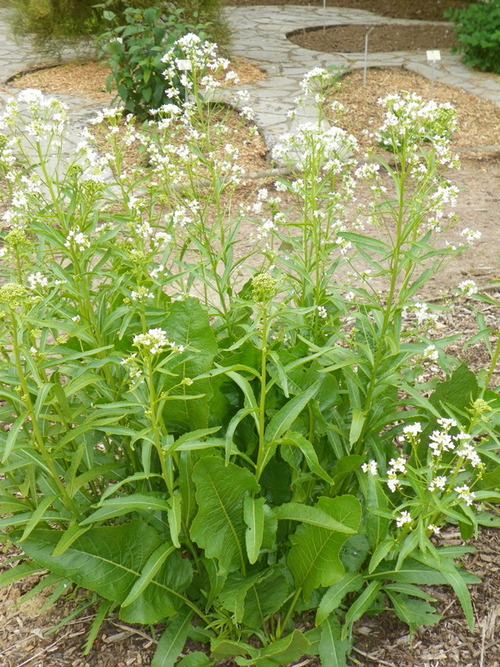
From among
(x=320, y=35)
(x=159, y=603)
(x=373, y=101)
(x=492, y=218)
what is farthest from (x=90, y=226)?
(x=320, y=35)

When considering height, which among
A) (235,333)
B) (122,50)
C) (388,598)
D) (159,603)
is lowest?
(388,598)

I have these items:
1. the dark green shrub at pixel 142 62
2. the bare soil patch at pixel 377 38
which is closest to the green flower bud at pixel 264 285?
the dark green shrub at pixel 142 62

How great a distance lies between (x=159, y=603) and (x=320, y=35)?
37.2 feet

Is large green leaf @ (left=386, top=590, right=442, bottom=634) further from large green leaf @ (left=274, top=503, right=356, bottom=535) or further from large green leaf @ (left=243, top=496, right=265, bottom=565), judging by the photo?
large green leaf @ (left=243, top=496, right=265, bottom=565)

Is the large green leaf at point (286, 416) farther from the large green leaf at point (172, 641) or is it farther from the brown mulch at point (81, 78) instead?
the brown mulch at point (81, 78)

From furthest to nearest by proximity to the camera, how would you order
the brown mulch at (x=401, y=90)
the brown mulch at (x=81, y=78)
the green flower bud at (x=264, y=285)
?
the brown mulch at (x=81, y=78) → the brown mulch at (x=401, y=90) → the green flower bud at (x=264, y=285)

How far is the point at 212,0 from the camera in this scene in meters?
9.31

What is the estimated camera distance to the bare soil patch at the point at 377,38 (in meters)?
10.9

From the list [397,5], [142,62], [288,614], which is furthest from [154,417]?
[397,5]

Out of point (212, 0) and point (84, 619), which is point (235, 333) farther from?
point (212, 0)

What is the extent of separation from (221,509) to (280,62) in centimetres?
896

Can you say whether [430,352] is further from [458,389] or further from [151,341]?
[151,341]

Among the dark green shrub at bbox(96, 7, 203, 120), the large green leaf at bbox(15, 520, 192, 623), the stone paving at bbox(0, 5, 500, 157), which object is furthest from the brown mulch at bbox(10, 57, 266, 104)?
the large green leaf at bbox(15, 520, 192, 623)

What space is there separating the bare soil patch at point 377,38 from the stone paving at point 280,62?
0.91 ft
